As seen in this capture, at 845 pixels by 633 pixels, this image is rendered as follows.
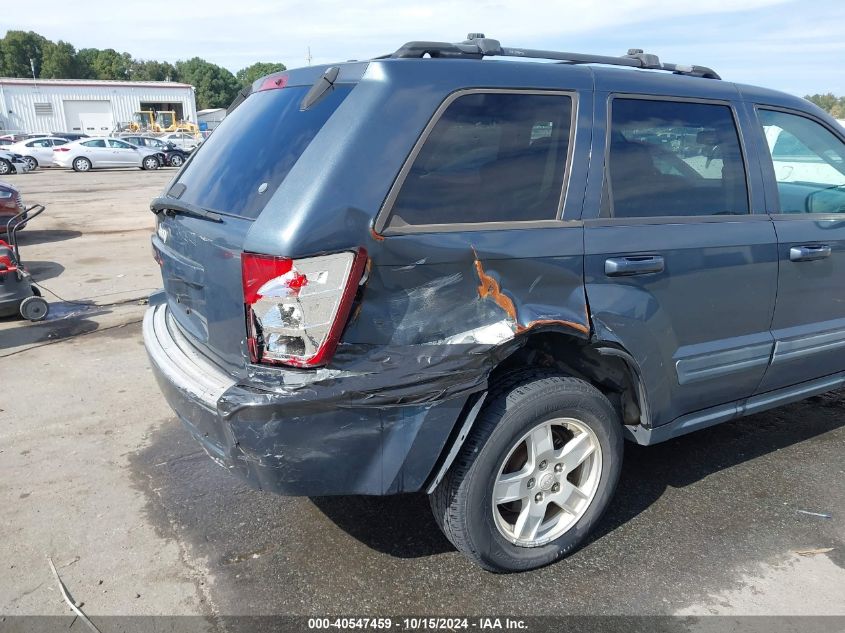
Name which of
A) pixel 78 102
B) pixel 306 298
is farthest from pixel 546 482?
pixel 78 102

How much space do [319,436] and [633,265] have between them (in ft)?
4.68

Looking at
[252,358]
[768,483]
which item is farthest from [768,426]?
[252,358]

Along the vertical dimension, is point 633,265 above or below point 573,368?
above

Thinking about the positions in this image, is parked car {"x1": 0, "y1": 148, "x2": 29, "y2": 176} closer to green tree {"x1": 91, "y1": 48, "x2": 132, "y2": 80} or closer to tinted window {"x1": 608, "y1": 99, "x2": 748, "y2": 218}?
tinted window {"x1": 608, "y1": 99, "x2": 748, "y2": 218}

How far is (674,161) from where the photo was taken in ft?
9.92

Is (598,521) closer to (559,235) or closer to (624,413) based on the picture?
(624,413)

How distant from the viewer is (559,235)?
2.57 m

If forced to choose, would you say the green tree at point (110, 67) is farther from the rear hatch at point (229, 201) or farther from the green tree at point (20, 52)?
the rear hatch at point (229, 201)

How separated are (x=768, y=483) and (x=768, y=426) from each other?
796 mm

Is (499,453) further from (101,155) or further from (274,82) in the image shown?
(101,155)

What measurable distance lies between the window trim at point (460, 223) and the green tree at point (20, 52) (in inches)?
4339

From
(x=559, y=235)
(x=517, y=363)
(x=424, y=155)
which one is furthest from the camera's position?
(x=517, y=363)

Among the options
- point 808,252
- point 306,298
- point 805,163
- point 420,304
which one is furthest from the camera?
point 805,163

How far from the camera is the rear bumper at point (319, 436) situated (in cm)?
219
